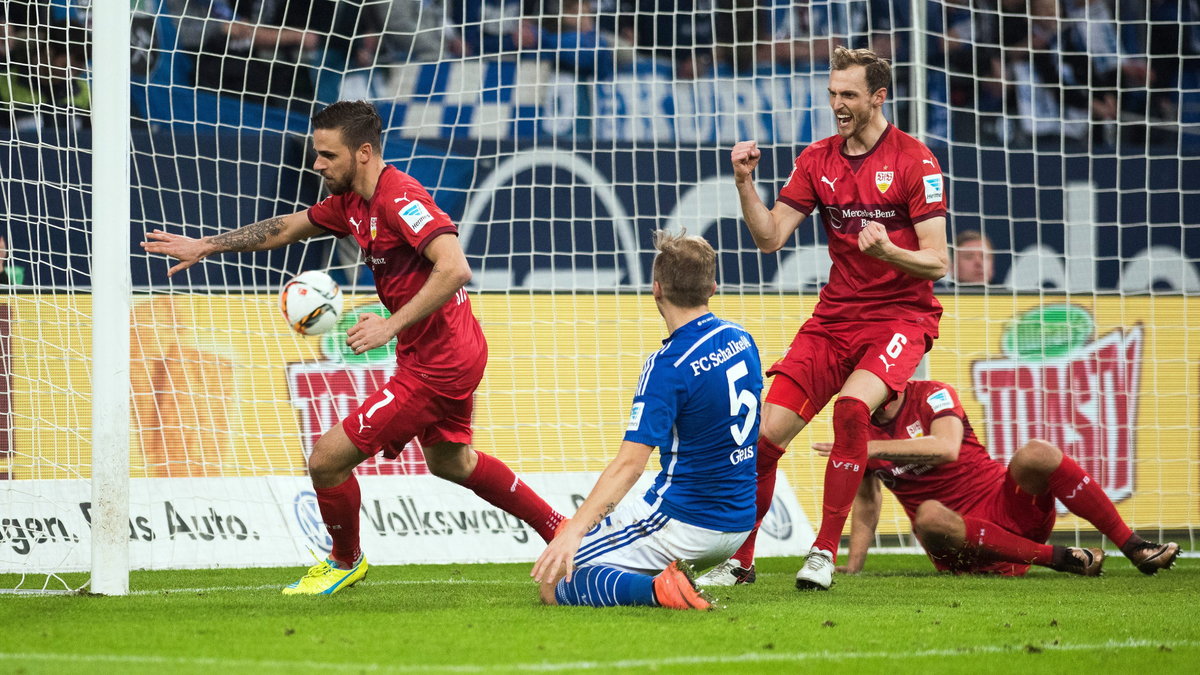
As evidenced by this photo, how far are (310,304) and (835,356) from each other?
2.14 meters

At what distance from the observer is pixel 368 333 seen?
181 inches

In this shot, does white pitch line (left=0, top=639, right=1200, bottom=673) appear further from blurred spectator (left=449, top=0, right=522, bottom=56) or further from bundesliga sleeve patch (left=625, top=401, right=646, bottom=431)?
blurred spectator (left=449, top=0, right=522, bottom=56)

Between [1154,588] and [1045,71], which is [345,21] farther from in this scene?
[1154,588]

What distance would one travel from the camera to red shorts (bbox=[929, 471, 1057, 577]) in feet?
20.4

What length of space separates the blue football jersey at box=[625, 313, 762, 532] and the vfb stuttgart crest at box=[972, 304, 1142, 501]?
187 inches

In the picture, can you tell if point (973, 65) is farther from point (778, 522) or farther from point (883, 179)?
point (883, 179)

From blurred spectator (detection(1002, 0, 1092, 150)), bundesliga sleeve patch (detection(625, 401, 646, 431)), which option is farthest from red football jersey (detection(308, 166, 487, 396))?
blurred spectator (detection(1002, 0, 1092, 150))

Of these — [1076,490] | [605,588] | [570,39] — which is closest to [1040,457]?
[1076,490]

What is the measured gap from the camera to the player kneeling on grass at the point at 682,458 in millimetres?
4148

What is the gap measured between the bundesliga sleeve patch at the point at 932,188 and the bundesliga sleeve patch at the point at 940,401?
1.27 meters

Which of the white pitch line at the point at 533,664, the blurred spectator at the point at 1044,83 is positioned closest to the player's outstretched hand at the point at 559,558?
the white pitch line at the point at 533,664

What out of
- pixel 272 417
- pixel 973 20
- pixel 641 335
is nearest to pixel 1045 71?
pixel 973 20

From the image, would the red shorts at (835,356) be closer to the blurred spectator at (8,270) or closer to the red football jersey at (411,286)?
the red football jersey at (411,286)

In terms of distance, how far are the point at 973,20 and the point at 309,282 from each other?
21.9 ft
